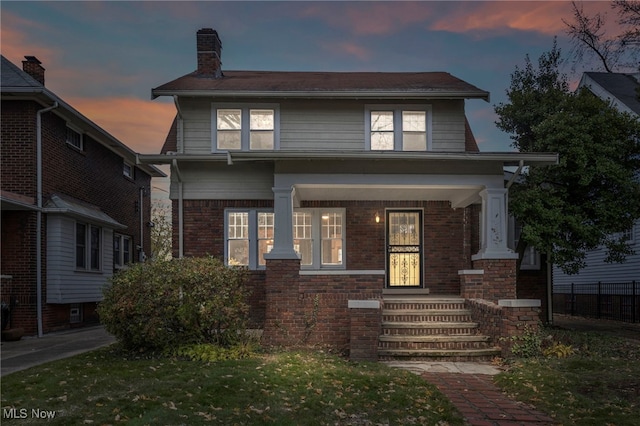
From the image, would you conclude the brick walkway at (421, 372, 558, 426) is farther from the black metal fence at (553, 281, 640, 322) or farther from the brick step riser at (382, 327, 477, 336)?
the black metal fence at (553, 281, 640, 322)

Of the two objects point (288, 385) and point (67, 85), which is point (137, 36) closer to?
point (67, 85)

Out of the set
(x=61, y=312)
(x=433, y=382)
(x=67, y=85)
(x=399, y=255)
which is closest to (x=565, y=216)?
(x=399, y=255)

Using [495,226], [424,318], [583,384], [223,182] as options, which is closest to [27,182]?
[223,182]

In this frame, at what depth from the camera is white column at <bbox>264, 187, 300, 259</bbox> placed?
11.5 meters

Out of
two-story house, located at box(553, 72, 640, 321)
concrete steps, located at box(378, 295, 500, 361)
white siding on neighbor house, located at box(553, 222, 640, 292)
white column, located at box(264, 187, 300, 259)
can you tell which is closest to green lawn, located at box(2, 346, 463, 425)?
concrete steps, located at box(378, 295, 500, 361)

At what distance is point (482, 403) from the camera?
24.3 feet

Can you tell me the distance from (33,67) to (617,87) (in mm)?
21312

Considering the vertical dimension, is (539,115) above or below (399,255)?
above

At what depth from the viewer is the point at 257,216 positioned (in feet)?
46.2

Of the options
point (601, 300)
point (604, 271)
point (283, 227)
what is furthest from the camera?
point (604, 271)

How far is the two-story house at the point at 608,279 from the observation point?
1967cm

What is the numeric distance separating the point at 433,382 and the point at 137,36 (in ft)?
47.4

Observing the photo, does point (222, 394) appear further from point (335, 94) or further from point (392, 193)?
point (335, 94)

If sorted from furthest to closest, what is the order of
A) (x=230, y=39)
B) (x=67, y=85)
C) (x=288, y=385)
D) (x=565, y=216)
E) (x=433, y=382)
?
(x=67, y=85) → (x=230, y=39) → (x=565, y=216) → (x=433, y=382) → (x=288, y=385)
